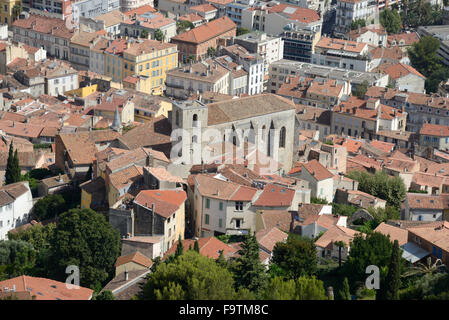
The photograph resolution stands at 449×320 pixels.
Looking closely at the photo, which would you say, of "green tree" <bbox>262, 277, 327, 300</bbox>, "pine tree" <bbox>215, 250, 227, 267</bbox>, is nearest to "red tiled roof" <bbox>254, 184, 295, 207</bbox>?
"pine tree" <bbox>215, 250, 227, 267</bbox>

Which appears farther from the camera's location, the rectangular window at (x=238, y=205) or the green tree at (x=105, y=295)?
the rectangular window at (x=238, y=205)

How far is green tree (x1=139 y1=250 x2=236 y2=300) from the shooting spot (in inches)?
1741

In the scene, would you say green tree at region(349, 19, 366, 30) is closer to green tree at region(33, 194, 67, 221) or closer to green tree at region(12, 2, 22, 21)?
green tree at region(12, 2, 22, 21)

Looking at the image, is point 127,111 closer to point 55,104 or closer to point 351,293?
point 55,104

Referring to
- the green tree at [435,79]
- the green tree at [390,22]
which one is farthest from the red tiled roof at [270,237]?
the green tree at [390,22]

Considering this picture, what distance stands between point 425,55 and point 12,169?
72.0 meters

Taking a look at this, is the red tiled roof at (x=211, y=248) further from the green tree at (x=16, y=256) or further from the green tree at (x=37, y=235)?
the green tree at (x=37, y=235)

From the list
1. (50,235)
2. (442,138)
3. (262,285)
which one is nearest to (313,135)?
(442,138)

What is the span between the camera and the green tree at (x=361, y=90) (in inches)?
4154

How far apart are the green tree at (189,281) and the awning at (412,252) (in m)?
12.5

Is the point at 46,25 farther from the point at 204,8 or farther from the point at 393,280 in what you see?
the point at 393,280

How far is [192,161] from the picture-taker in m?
68.0

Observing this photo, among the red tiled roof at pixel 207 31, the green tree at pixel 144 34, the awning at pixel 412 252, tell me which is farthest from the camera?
the green tree at pixel 144 34

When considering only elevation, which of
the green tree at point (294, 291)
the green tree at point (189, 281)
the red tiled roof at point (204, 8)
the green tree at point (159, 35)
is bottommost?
the green tree at point (159, 35)
